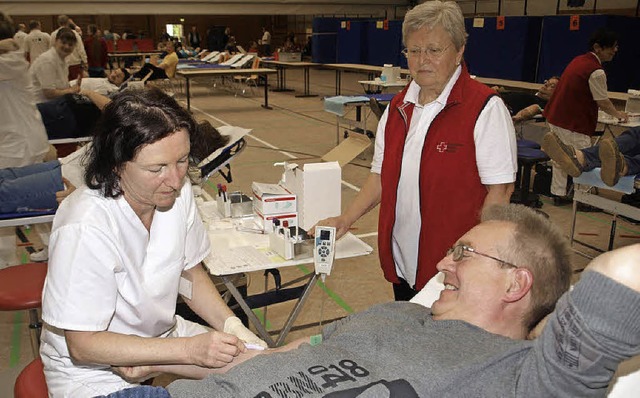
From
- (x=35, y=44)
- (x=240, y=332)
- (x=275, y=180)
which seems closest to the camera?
(x=240, y=332)

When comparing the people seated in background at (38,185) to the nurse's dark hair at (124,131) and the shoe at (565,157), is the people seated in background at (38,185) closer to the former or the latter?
the nurse's dark hair at (124,131)

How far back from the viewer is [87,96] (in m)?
5.39

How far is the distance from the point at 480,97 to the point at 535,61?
11.0m

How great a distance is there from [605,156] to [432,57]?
95.3 inches

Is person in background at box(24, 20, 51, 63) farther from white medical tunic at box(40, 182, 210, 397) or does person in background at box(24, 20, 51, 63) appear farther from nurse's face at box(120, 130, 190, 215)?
nurse's face at box(120, 130, 190, 215)

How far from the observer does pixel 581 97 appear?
5.52 m

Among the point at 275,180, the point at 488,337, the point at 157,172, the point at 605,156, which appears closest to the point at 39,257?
the point at 275,180

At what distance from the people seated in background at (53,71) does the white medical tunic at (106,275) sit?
4.84 m

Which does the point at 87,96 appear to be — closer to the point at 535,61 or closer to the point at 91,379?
the point at 91,379

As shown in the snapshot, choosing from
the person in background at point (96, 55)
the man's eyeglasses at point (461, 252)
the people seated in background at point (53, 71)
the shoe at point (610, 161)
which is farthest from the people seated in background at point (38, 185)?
the person in background at point (96, 55)

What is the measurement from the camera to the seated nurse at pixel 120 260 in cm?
152

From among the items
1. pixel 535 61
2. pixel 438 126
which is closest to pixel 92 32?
pixel 535 61

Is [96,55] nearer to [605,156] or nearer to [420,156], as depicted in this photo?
[605,156]

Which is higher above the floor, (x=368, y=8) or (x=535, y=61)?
(x=368, y=8)
